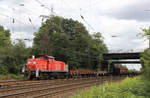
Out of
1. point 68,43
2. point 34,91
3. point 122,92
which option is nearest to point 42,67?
point 34,91

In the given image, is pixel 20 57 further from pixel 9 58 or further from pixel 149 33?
pixel 149 33

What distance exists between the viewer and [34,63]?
21969 mm

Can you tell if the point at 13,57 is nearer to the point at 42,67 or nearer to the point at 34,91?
the point at 42,67

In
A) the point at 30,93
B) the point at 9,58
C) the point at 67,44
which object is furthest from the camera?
the point at 67,44

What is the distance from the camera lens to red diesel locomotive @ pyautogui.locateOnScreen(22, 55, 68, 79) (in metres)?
21.6

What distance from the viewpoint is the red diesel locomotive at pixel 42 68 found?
852 inches

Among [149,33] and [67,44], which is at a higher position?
[67,44]

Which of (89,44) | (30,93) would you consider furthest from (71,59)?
(30,93)

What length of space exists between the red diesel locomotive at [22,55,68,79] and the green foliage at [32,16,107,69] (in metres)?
9.88

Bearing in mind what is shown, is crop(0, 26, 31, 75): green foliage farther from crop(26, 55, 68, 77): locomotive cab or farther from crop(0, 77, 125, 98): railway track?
crop(0, 77, 125, 98): railway track

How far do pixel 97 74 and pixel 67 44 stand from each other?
10033 mm

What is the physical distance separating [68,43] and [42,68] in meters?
20.3

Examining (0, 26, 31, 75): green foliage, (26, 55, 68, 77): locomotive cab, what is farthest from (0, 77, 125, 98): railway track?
(0, 26, 31, 75): green foliage

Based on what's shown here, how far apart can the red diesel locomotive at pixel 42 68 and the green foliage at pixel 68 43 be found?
9878mm
